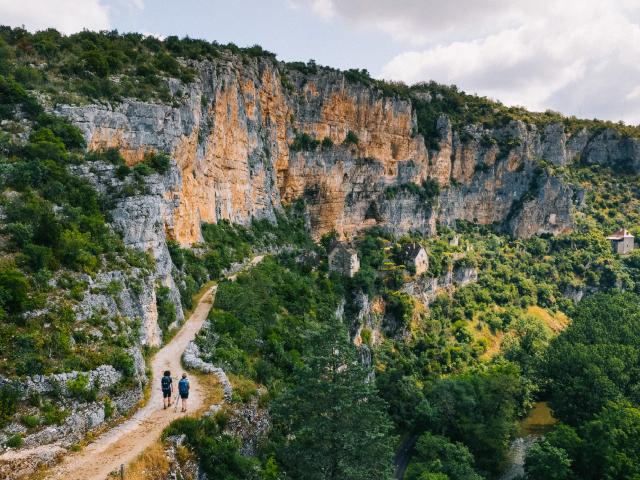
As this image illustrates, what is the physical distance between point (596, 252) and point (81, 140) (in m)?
72.7

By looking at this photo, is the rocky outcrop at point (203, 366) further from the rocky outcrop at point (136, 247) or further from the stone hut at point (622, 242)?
the stone hut at point (622, 242)

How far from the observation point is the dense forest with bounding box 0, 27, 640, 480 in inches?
601

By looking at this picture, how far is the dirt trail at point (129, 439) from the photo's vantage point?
1189cm

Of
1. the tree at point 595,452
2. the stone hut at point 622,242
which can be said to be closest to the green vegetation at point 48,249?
the tree at point 595,452

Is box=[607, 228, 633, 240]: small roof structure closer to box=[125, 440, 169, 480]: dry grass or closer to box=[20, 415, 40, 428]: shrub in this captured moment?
box=[125, 440, 169, 480]: dry grass

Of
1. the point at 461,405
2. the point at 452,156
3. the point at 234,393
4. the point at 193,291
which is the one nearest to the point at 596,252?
the point at 452,156

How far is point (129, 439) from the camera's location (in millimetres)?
13586

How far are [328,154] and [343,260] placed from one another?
16208 millimetres

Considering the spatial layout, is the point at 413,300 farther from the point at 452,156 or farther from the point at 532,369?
the point at 452,156

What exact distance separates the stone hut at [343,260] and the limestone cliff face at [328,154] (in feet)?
27.1

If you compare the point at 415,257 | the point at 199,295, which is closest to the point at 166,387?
the point at 199,295

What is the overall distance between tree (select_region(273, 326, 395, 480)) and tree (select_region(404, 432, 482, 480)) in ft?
38.7

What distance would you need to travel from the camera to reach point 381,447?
15.4 m

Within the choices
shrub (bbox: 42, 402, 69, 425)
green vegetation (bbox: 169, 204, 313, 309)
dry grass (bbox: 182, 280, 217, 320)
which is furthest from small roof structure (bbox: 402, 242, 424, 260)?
shrub (bbox: 42, 402, 69, 425)
